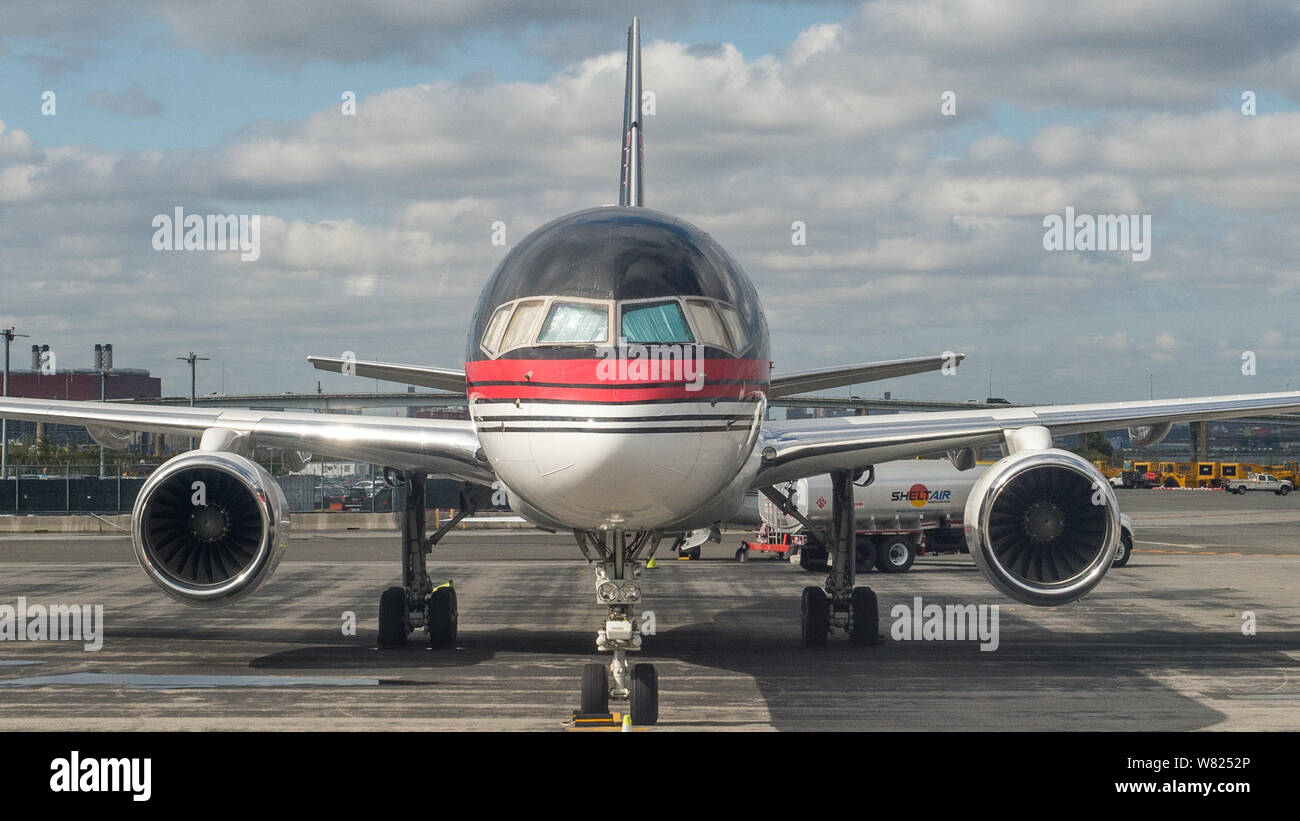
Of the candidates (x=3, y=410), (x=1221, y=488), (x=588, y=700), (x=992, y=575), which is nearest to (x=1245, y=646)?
(x=992, y=575)

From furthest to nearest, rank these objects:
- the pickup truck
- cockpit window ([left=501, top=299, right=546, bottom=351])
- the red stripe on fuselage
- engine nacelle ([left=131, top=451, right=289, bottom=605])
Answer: the pickup truck
engine nacelle ([left=131, top=451, right=289, bottom=605])
cockpit window ([left=501, top=299, right=546, bottom=351])
the red stripe on fuselage

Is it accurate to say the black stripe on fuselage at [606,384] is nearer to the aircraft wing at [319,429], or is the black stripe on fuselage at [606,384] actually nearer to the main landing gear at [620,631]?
the main landing gear at [620,631]

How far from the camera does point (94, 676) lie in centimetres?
1652

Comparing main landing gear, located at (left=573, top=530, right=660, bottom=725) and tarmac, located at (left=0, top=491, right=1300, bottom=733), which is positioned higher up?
main landing gear, located at (left=573, top=530, right=660, bottom=725)

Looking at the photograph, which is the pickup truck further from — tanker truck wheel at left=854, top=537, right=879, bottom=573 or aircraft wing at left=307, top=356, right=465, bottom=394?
aircraft wing at left=307, top=356, right=465, bottom=394

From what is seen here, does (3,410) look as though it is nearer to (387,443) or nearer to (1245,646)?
(387,443)

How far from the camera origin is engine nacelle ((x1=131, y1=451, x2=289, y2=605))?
591 inches

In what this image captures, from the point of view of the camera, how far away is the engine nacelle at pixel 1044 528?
14.3 meters

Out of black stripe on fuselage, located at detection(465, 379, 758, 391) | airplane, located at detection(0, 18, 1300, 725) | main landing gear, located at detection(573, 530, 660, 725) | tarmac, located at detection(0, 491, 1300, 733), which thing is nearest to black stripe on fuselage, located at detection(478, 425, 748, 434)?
airplane, located at detection(0, 18, 1300, 725)

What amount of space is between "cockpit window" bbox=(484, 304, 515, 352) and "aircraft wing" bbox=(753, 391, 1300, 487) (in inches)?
187

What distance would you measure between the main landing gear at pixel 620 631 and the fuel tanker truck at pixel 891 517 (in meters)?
25.2

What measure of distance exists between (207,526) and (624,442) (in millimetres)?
7292

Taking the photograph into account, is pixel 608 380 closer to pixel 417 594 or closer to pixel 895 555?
pixel 417 594

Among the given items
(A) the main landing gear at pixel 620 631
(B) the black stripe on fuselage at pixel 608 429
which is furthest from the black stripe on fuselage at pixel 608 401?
(A) the main landing gear at pixel 620 631
